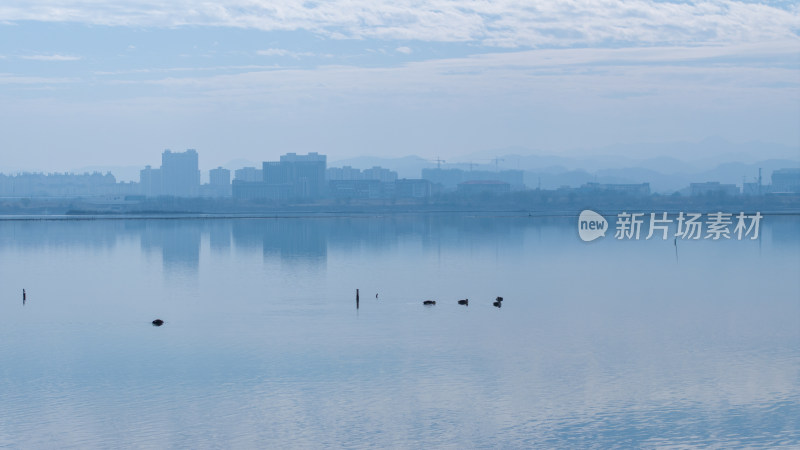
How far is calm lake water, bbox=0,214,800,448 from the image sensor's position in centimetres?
1516

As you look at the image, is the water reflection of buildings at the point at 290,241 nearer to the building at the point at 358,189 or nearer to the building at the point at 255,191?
the building at the point at 255,191

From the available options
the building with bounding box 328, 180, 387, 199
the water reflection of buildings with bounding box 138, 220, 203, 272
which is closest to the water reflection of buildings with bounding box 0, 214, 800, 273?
the water reflection of buildings with bounding box 138, 220, 203, 272

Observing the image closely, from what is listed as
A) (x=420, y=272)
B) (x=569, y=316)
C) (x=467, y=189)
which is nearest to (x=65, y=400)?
(x=569, y=316)

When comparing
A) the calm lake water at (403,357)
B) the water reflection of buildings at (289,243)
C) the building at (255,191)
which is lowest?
the calm lake water at (403,357)

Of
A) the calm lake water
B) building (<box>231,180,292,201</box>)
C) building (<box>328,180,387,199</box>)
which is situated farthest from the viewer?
building (<box>328,180,387,199</box>)

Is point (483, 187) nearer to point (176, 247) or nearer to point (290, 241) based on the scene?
point (290, 241)

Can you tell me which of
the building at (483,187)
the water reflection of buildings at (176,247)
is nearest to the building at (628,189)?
the building at (483,187)

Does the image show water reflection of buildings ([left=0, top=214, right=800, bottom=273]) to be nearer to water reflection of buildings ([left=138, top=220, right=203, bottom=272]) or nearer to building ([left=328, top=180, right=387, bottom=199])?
water reflection of buildings ([left=138, top=220, right=203, bottom=272])

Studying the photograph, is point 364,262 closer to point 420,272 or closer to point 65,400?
point 420,272

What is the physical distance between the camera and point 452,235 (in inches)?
2857

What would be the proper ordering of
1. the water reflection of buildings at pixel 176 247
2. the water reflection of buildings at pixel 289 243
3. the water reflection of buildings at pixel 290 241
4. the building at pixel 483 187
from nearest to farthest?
the water reflection of buildings at pixel 176 247 < the water reflection of buildings at pixel 289 243 < the water reflection of buildings at pixel 290 241 < the building at pixel 483 187

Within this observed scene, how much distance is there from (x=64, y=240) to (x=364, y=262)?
34345 millimetres

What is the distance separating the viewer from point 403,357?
68.6ft

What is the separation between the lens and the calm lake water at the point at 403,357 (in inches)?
597
